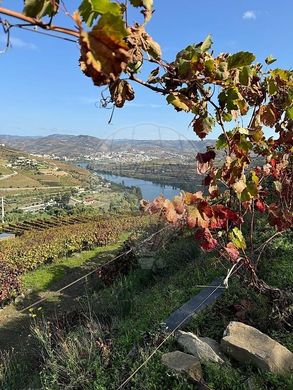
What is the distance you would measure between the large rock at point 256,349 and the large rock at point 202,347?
0.32 feet

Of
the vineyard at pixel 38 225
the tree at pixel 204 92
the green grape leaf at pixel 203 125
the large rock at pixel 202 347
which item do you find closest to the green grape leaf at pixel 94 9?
the tree at pixel 204 92

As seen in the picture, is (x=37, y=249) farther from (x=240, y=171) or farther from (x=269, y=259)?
(x=240, y=171)

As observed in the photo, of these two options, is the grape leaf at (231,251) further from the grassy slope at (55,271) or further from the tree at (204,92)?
the grassy slope at (55,271)

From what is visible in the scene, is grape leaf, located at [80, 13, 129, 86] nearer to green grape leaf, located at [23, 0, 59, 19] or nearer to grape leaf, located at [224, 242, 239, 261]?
green grape leaf, located at [23, 0, 59, 19]

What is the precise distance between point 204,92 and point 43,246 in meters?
12.1

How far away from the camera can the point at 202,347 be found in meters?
2.87

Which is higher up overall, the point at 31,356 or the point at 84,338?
the point at 84,338

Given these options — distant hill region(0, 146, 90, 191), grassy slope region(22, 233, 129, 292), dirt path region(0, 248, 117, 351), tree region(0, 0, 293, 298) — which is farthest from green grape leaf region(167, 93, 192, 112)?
distant hill region(0, 146, 90, 191)

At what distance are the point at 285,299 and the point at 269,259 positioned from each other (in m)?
1.62

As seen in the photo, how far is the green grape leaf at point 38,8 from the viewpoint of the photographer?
→ 66 cm

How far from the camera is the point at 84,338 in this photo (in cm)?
353

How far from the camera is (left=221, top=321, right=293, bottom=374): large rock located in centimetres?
252

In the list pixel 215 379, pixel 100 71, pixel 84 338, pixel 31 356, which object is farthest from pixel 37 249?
pixel 100 71

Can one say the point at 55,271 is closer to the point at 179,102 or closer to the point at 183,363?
the point at 183,363
